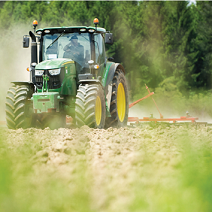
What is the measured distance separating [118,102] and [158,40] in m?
23.7

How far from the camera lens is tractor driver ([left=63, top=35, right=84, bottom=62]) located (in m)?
7.73

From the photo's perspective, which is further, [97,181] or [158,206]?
[97,181]

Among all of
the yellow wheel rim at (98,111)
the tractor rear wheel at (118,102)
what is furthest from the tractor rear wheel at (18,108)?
the tractor rear wheel at (118,102)

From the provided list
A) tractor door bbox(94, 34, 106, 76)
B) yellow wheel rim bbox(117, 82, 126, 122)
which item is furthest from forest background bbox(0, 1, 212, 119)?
tractor door bbox(94, 34, 106, 76)

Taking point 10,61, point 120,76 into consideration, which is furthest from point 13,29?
point 120,76

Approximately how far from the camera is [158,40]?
31703 mm

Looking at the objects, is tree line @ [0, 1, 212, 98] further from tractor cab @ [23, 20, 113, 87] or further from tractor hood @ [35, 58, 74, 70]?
tractor hood @ [35, 58, 74, 70]

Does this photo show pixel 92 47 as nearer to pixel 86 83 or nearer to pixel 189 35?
pixel 86 83

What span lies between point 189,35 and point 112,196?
30442 mm

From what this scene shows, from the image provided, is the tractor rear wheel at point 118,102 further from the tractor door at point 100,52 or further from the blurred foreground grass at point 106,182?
the blurred foreground grass at point 106,182

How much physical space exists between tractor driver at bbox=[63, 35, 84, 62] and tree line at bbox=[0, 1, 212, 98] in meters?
20.7

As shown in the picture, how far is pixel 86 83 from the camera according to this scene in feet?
23.2

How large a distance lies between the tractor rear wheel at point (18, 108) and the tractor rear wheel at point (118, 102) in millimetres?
1985

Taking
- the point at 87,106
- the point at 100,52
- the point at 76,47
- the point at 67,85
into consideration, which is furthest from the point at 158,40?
the point at 87,106
